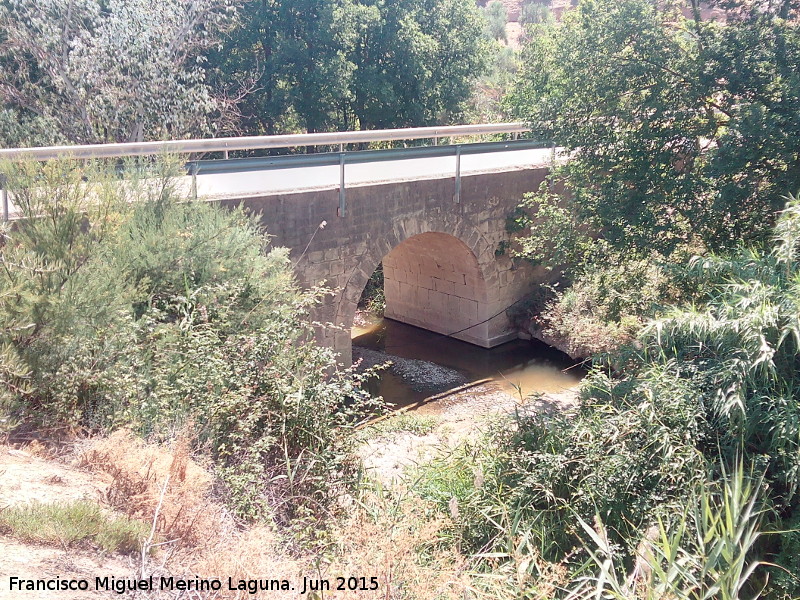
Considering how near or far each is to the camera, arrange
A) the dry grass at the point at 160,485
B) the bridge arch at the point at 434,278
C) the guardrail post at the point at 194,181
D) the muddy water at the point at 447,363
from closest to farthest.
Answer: the dry grass at the point at 160,485, the guardrail post at the point at 194,181, the bridge arch at the point at 434,278, the muddy water at the point at 447,363

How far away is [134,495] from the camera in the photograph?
425 centimetres

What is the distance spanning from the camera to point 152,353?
5.96 meters

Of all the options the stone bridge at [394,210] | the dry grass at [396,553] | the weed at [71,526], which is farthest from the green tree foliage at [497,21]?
the weed at [71,526]

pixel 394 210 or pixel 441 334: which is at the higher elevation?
pixel 394 210

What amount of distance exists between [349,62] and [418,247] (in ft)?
20.8

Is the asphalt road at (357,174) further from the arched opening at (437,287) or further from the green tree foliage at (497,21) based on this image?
the green tree foliage at (497,21)

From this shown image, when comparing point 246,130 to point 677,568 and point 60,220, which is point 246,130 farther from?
point 677,568

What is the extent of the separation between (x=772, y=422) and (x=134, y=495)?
4589 millimetres

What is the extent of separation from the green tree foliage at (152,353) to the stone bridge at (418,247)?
214cm

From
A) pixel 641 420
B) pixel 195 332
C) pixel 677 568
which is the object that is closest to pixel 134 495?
pixel 195 332

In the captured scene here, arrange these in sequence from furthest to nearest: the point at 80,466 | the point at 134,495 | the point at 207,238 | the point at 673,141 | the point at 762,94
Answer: the point at 673,141 → the point at 762,94 → the point at 207,238 → the point at 80,466 → the point at 134,495

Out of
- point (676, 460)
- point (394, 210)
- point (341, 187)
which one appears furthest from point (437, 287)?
point (676, 460)

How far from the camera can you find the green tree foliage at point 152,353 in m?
5.17

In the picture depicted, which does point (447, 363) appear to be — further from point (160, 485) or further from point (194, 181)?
point (160, 485)
